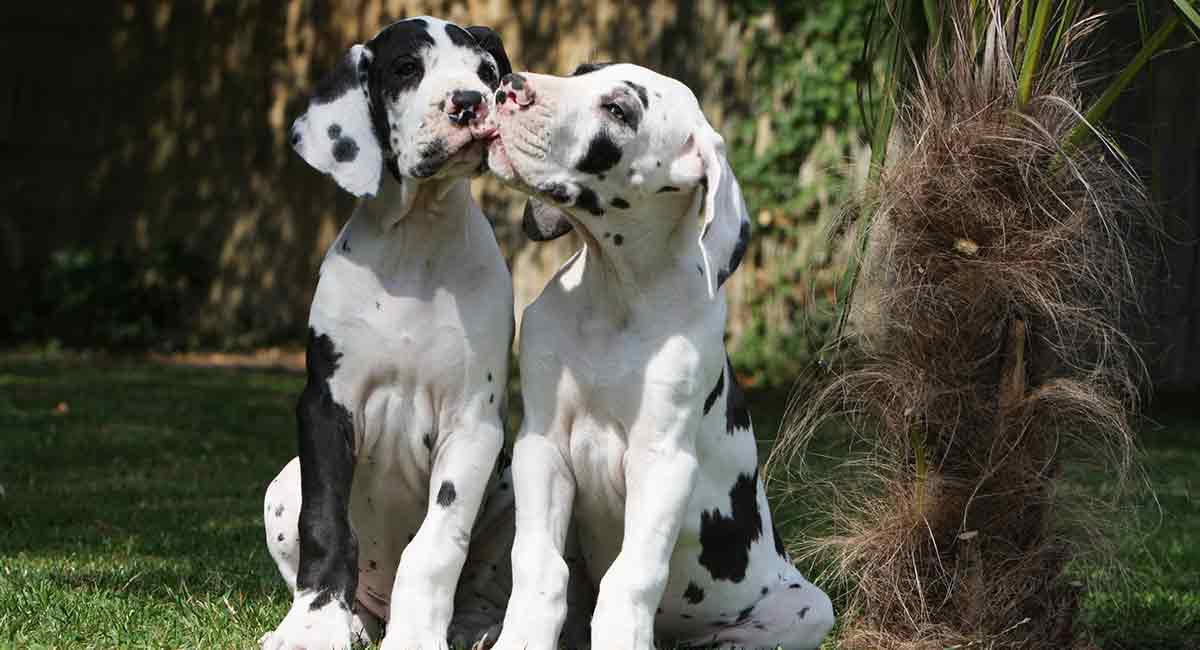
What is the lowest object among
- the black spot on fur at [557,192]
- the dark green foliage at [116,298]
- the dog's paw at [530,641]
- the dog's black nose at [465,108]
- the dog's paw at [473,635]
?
the dark green foliage at [116,298]

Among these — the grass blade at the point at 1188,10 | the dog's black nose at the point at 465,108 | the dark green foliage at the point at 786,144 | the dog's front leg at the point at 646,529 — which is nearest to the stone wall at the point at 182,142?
the dark green foliage at the point at 786,144

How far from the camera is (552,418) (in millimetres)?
3828

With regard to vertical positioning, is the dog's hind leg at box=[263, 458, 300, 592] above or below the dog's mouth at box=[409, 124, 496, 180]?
below

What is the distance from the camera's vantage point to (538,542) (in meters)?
3.72

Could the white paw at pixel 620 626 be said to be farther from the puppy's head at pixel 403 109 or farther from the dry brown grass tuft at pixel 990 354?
the puppy's head at pixel 403 109

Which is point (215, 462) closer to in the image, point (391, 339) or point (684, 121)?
point (391, 339)

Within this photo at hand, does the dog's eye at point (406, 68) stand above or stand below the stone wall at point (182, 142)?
above

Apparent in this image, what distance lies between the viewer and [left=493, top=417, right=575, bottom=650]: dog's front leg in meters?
3.67

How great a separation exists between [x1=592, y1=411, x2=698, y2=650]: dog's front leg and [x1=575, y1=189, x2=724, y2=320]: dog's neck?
1.02ft

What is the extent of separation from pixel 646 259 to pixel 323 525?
106 centimetres

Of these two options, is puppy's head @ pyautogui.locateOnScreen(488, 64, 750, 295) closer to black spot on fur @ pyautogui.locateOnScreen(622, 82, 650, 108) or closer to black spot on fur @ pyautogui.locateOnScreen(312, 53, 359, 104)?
black spot on fur @ pyautogui.locateOnScreen(622, 82, 650, 108)

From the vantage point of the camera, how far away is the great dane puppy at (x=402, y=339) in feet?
12.5

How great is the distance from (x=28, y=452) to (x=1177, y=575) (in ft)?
18.3

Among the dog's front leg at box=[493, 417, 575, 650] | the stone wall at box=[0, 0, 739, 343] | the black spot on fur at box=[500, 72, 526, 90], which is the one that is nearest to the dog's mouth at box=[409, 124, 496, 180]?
the black spot on fur at box=[500, 72, 526, 90]
